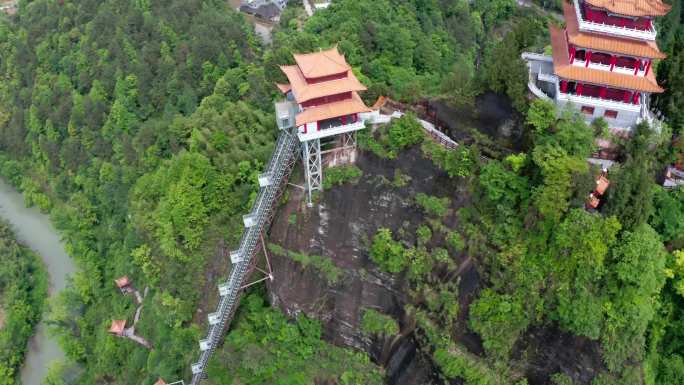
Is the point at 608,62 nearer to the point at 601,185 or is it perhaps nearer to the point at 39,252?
the point at 601,185

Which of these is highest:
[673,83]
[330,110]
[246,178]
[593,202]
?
[330,110]

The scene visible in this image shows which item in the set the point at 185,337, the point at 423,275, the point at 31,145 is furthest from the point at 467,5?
the point at 31,145

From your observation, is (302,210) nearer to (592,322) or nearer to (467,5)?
(592,322)

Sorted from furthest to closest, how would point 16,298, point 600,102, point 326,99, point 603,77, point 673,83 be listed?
point 16,298 < point 326,99 < point 673,83 < point 600,102 < point 603,77

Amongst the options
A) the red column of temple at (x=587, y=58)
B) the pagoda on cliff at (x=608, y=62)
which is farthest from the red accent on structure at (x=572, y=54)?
the red column of temple at (x=587, y=58)

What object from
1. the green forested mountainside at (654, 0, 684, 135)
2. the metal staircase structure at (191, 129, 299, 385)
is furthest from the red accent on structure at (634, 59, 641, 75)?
the metal staircase structure at (191, 129, 299, 385)

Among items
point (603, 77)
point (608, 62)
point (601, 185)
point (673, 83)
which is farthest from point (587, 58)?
point (601, 185)

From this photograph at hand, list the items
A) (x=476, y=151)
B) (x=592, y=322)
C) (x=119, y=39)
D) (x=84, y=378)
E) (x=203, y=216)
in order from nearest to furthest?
(x=592, y=322), (x=476, y=151), (x=203, y=216), (x=84, y=378), (x=119, y=39)
